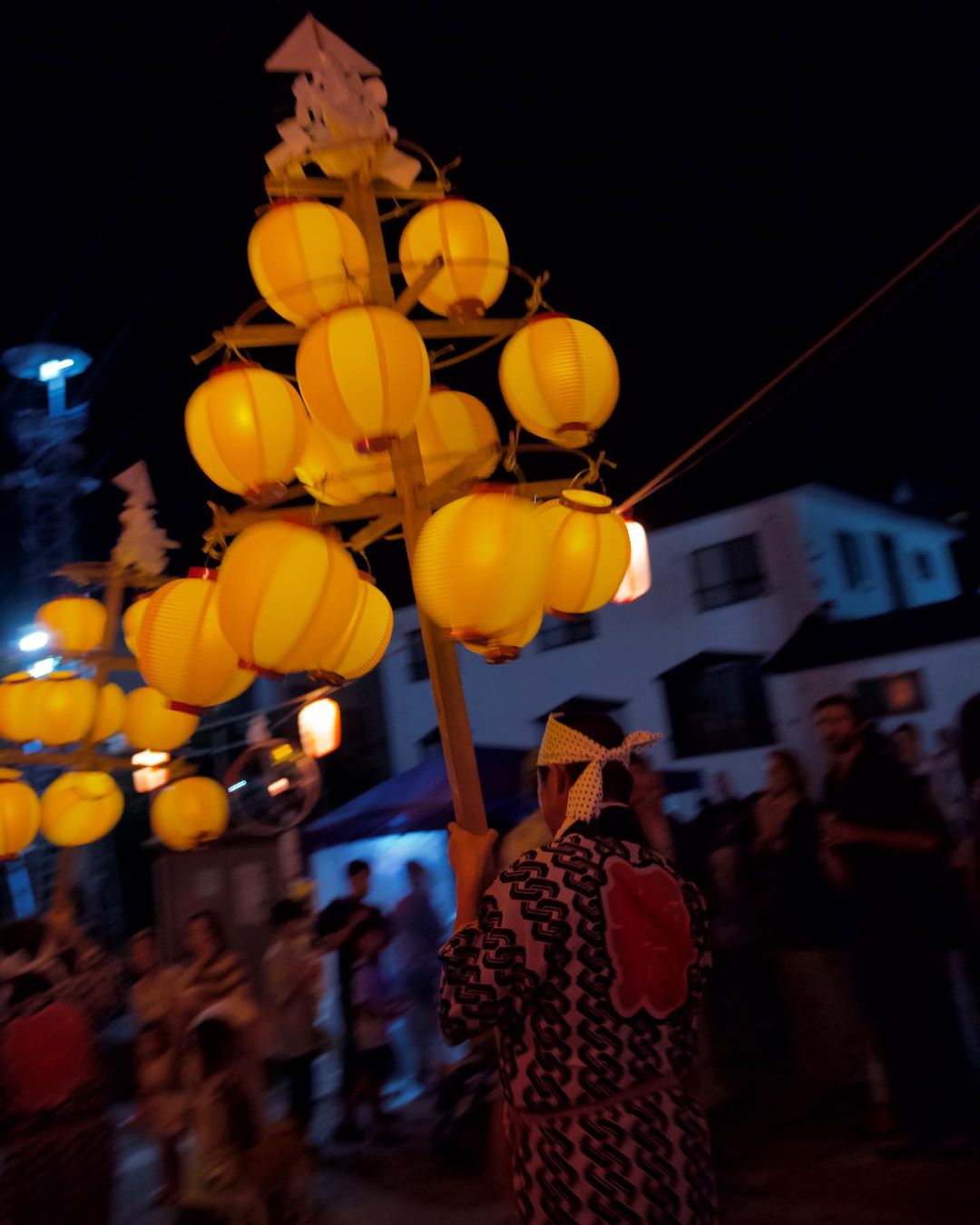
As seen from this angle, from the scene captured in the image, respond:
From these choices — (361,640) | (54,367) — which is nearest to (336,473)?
(361,640)

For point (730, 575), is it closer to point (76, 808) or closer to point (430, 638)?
point (76, 808)

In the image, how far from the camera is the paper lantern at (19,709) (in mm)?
5168

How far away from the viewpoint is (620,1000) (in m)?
1.87

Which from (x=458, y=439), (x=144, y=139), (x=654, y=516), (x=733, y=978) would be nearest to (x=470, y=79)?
(x=144, y=139)

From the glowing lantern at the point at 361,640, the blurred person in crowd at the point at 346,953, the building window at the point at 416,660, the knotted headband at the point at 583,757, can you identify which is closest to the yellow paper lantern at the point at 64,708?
the blurred person in crowd at the point at 346,953

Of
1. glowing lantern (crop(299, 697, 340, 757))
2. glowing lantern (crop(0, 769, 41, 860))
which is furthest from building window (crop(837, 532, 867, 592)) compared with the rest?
glowing lantern (crop(0, 769, 41, 860))

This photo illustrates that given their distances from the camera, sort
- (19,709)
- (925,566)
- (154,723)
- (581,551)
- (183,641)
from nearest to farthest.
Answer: (183,641), (581,551), (154,723), (19,709), (925,566)

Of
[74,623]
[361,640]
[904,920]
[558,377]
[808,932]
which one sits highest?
[74,623]

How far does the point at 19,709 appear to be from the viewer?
17.0ft

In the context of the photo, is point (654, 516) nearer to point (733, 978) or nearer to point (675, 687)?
point (675, 687)

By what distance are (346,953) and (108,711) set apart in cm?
222

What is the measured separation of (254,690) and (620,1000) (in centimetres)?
1297

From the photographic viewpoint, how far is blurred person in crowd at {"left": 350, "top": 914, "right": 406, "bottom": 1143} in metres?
6.22

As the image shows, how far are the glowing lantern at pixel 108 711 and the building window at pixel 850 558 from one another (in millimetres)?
6810
